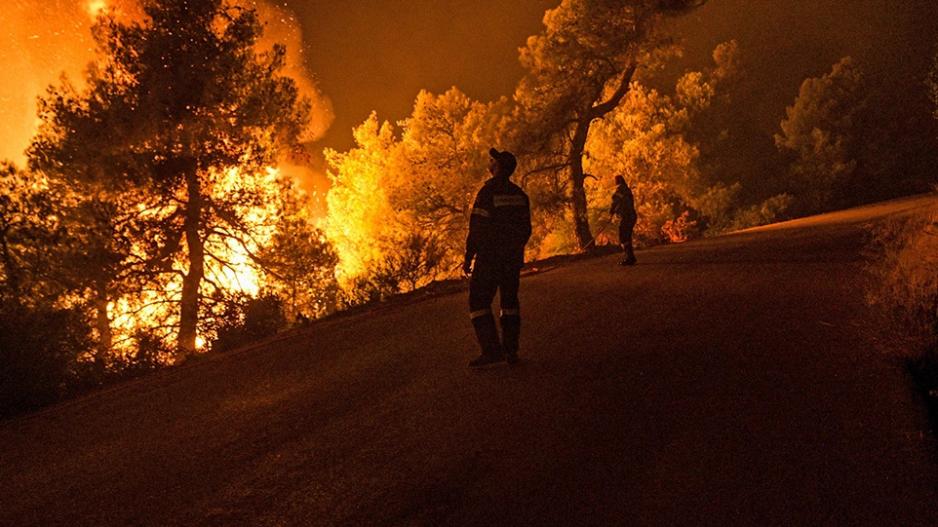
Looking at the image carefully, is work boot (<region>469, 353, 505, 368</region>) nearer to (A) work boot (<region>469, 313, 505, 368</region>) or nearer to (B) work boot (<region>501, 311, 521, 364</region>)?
(A) work boot (<region>469, 313, 505, 368</region>)

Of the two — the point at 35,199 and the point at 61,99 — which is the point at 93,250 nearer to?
the point at 35,199

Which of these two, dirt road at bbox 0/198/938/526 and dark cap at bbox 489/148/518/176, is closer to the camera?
dirt road at bbox 0/198/938/526

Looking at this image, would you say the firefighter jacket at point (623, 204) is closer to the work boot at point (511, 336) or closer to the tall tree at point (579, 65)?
the work boot at point (511, 336)

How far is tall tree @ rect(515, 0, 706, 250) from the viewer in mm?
19516

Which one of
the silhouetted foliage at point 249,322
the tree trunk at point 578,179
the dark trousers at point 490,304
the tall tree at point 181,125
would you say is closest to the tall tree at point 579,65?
the tree trunk at point 578,179

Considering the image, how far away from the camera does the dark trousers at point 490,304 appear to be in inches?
192

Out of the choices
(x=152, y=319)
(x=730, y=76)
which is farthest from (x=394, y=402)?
(x=730, y=76)

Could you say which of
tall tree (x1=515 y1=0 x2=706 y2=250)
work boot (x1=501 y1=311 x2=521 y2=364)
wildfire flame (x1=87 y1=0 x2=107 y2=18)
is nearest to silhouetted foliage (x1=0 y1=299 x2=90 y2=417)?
work boot (x1=501 y1=311 x2=521 y2=364)

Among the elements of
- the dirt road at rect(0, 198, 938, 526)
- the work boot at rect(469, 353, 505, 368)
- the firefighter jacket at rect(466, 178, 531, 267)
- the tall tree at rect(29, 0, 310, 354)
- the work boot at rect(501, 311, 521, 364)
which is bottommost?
the dirt road at rect(0, 198, 938, 526)

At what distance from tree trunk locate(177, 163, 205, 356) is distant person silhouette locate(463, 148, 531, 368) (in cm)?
1196

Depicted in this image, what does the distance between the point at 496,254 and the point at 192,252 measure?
13454 mm

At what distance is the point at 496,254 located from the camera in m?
4.91

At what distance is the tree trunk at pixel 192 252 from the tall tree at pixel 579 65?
461 inches

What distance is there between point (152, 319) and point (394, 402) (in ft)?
44.3
